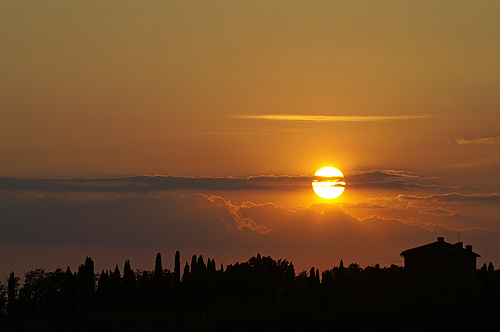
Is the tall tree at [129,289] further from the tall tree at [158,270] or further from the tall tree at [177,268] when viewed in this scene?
the tall tree at [177,268]

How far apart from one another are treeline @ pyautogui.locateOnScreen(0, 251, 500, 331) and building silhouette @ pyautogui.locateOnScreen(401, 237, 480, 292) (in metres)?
2.20

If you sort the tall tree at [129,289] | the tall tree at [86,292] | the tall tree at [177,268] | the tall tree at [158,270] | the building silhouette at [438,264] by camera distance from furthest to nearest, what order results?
the tall tree at [177,268]
the tall tree at [158,270]
the tall tree at [86,292]
the tall tree at [129,289]
the building silhouette at [438,264]

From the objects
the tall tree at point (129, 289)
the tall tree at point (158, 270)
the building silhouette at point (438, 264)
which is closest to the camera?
the building silhouette at point (438, 264)

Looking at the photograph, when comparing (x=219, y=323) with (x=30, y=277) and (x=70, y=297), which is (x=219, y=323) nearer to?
(x=70, y=297)

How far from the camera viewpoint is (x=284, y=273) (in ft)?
432

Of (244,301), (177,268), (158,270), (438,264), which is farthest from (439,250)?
(158,270)

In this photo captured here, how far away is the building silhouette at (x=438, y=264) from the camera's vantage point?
288ft

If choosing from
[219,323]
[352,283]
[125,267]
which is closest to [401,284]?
[352,283]

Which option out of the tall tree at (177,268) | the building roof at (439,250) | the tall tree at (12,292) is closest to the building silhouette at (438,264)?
the building roof at (439,250)

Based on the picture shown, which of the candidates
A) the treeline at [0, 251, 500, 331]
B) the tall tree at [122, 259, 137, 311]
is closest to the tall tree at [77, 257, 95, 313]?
the treeline at [0, 251, 500, 331]

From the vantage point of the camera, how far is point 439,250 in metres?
88.8

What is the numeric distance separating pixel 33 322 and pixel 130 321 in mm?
16166

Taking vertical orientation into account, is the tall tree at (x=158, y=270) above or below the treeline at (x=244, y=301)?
above

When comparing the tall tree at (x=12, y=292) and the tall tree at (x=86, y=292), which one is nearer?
the tall tree at (x=86, y=292)
